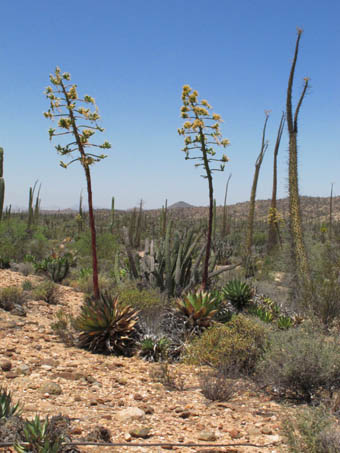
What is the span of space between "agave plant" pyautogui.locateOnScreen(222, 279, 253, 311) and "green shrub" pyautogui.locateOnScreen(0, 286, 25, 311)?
15.4ft

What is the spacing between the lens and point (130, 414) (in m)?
4.38

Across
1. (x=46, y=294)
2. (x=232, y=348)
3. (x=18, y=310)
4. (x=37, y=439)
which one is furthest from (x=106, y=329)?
(x=46, y=294)

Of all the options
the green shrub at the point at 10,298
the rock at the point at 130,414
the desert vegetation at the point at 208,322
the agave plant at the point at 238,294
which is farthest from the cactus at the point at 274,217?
the rock at the point at 130,414

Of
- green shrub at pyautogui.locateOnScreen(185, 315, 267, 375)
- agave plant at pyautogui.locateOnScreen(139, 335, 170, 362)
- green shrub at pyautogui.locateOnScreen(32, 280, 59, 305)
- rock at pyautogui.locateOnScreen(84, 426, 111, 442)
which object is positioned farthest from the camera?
green shrub at pyautogui.locateOnScreen(32, 280, 59, 305)

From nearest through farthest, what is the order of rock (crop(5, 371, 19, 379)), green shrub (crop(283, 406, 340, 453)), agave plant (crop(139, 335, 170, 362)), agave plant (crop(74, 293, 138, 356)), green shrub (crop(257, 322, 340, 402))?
green shrub (crop(283, 406, 340, 453)) < green shrub (crop(257, 322, 340, 402)) < rock (crop(5, 371, 19, 379)) < agave plant (crop(139, 335, 170, 362)) < agave plant (crop(74, 293, 138, 356))

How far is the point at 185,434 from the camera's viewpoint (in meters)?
4.02

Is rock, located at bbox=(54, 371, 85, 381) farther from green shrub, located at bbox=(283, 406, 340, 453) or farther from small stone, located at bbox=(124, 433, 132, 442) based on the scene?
green shrub, located at bbox=(283, 406, 340, 453)

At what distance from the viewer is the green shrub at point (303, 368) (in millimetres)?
4844

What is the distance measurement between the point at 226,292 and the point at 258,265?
957 cm

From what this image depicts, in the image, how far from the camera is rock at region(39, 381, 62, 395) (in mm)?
4930

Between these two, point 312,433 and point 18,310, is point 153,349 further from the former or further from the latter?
point 18,310

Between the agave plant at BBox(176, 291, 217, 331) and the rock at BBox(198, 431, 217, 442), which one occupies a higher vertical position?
the agave plant at BBox(176, 291, 217, 331)

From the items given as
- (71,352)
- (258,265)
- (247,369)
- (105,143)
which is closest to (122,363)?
(71,352)

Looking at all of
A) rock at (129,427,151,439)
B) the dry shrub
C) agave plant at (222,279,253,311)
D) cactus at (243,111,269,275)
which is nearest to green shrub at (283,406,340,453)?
the dry shrub
